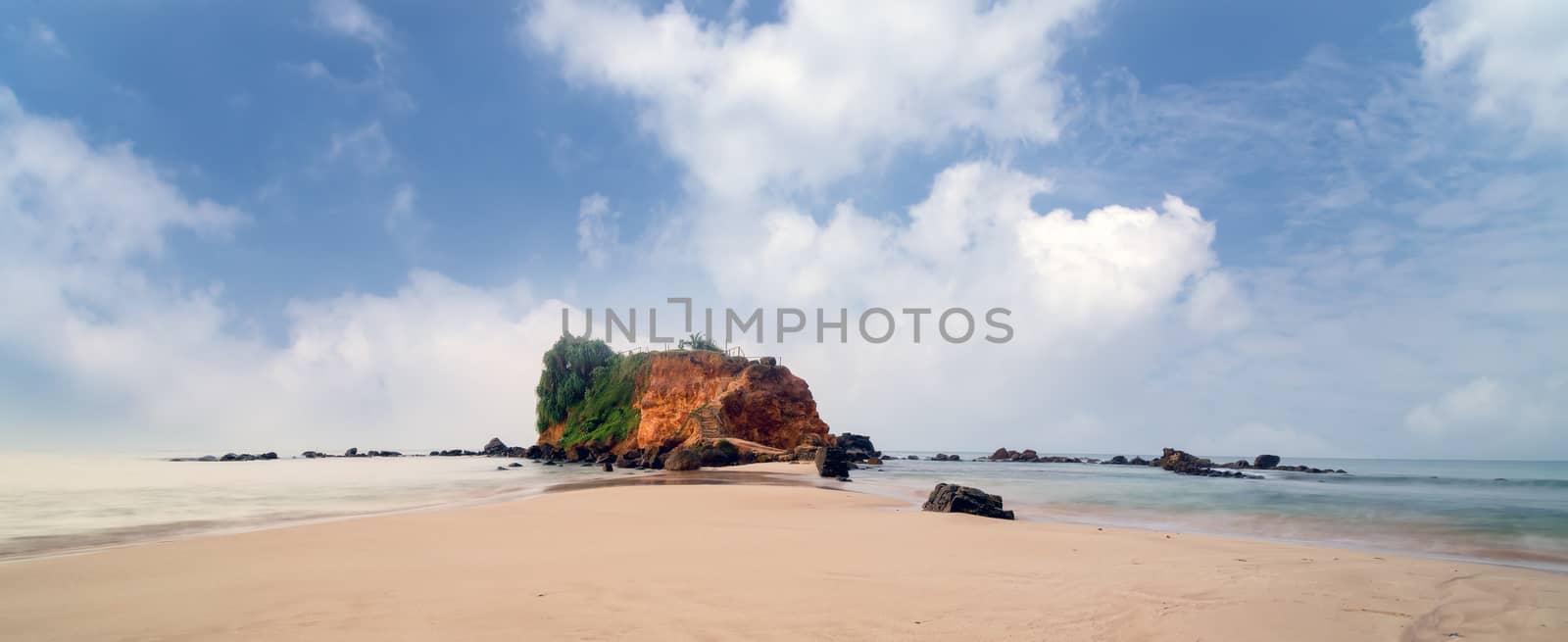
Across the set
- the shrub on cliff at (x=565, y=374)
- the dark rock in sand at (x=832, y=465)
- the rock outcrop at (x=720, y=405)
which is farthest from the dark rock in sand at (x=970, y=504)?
the shrub on cliff at (x=565, y=374)

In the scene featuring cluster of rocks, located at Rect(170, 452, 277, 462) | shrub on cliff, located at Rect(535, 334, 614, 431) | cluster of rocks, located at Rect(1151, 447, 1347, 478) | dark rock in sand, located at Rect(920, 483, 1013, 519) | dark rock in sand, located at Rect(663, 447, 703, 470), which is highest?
shrub on cliff, located at Rect(535, 334, 614, 431)

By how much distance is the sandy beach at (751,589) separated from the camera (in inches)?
152

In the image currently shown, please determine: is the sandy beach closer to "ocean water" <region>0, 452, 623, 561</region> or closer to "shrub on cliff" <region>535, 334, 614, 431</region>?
"ocean water" <region>0, 452, 623, 561</region>

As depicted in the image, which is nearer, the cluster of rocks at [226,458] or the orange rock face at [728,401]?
the orange rock face at [728,401]

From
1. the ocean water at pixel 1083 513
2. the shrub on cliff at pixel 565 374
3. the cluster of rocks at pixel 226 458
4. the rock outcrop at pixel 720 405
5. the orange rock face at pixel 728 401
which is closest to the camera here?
the ocean water at pixel 1083 513

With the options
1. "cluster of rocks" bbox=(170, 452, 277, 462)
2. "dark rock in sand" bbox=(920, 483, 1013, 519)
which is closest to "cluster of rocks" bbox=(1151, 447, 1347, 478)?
"dark rock in sand" bbox=(920, 483, 1013, 519)

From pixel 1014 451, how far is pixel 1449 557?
7603 cm

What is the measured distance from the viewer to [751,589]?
4.80 meters

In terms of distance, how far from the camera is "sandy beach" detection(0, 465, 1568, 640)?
3.87 meters

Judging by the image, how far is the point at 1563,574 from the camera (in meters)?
6.81

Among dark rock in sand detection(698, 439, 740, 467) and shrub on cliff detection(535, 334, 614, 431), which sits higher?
shrub on cliff detection(535, 334, 614, 431)

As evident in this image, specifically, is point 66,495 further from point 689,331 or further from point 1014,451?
point 1014,451

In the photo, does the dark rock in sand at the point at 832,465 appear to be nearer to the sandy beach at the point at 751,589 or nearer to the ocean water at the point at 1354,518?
the ocean water at the point at 1354,518

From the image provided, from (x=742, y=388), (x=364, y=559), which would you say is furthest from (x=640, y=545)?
(x=742, y=388)
